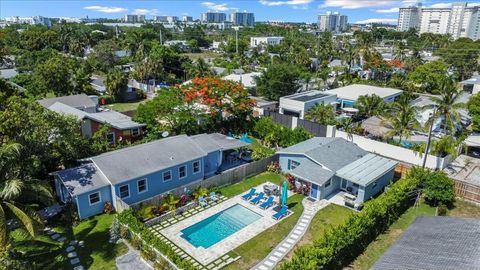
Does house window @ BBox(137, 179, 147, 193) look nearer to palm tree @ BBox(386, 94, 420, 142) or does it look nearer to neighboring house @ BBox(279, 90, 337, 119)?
palm tree @ BBox(386, 94, 420, 142)

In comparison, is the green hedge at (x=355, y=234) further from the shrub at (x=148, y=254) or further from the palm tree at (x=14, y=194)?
the palm tree at (x=14, y=194)

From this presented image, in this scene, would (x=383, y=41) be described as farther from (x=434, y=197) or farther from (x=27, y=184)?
(x=27, y=184)

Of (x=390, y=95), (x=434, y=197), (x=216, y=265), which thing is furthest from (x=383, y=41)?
(x=216, y=265)

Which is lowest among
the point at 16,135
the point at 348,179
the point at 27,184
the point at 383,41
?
the point at 348,179

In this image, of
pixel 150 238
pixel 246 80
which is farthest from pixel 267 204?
pixel 246 80

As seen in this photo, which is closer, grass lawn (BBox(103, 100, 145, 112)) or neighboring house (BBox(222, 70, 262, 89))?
grass lawn (BBox(103, 100, 145, 112))

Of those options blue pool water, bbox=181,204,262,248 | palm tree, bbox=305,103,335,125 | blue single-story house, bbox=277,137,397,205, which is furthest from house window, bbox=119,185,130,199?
palm tree, bbox=305,103,335,125

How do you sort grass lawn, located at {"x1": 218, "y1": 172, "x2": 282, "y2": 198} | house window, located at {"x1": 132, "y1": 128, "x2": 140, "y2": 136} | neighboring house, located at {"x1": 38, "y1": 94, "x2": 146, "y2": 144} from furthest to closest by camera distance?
house window, located at {"x1": 132, "y1": 128, "x2": 140, "y2": 136} → neighboring house, located at {"x1": 38, "y1": 94, "x2": 146, "y2": 144} → grass lawn, located at {"x1": 218, "y1": 172, "x2": 282, "y2": 198}
